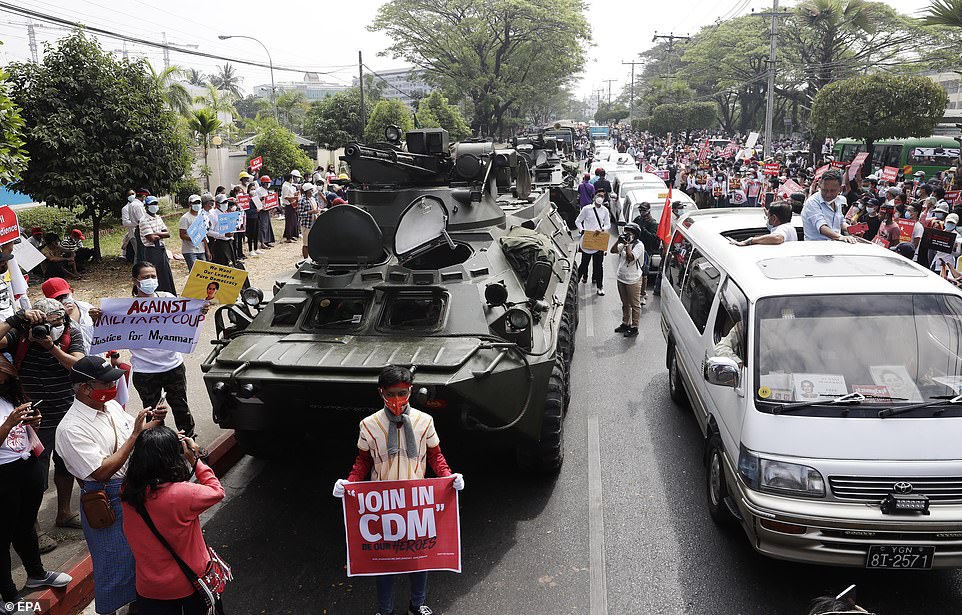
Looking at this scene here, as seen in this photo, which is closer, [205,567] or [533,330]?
[205,567]

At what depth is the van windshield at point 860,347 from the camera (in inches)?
188

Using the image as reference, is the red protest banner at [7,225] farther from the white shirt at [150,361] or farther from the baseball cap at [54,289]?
the white shirt at [150,361]

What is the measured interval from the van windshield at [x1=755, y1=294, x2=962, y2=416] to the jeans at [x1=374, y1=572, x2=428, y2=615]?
8.27ft

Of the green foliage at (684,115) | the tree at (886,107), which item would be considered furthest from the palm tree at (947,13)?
the green foliage at (684,115)

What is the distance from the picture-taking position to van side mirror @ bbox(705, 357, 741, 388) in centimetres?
498

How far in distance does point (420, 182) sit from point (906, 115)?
68.8ft

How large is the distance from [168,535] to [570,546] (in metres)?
3.02

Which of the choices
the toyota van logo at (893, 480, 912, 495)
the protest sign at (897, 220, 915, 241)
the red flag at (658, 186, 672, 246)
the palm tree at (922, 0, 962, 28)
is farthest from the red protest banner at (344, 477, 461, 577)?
the palm tree at (922, 0, 962, 28)

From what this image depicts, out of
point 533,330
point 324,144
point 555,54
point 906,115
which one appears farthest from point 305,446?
point 555,54

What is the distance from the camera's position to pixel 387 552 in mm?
4355

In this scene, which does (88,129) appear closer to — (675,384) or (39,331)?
(39,331)

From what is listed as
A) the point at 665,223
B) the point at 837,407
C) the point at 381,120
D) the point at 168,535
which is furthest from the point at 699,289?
the point at 381,120

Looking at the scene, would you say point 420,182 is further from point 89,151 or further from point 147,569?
point 89,151

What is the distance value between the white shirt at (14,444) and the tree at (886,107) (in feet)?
82.6
